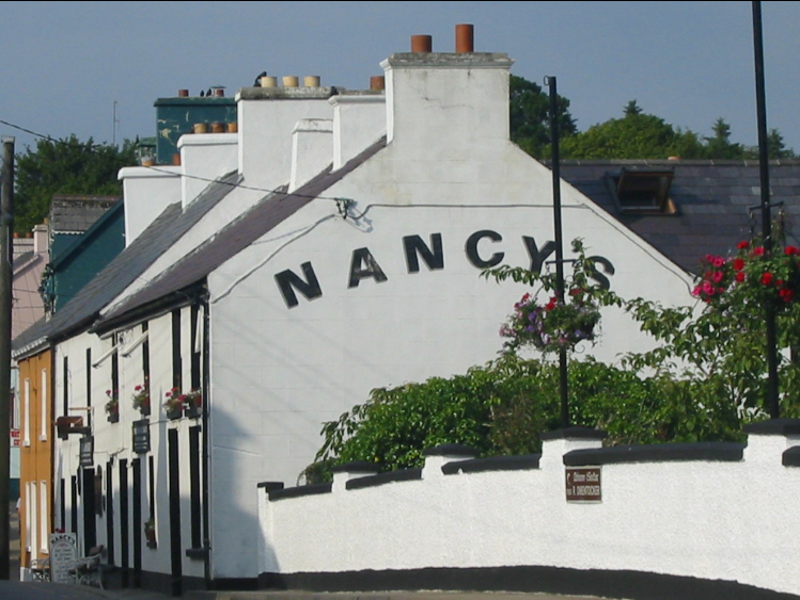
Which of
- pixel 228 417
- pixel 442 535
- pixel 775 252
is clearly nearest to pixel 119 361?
pixel 228 417

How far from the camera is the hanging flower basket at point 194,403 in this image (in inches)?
893

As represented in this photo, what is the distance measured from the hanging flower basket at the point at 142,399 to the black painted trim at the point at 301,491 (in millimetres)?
6458

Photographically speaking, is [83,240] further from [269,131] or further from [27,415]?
[269,131]

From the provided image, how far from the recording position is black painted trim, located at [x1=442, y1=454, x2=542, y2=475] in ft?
49.6

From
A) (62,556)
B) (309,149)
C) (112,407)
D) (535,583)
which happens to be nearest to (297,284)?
(309,149)

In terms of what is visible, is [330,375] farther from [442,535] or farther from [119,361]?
[119,361]

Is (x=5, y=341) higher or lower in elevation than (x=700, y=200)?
lower

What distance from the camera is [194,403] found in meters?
22.9

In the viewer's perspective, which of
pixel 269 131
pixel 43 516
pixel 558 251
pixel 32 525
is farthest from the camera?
pixel 32 525

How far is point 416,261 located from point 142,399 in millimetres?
6518

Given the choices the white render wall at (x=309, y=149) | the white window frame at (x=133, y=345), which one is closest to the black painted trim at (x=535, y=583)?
the white window frame at (x=133, y=345)

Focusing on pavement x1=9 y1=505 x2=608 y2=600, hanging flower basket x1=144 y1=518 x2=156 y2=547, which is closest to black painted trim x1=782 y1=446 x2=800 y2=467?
pavement x1=9 y1=505 x2=608 y2=600

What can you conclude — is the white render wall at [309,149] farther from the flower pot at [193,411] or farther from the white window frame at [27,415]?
the white window frame at [27,415]

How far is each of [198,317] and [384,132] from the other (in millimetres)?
4411
